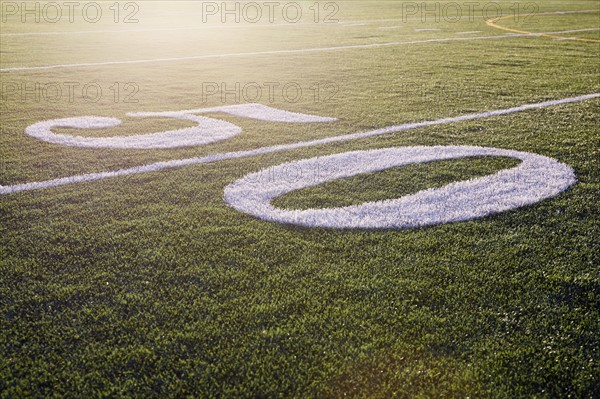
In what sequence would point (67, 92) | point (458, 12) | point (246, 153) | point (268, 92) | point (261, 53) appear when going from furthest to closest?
point (458, 12) → point (261, 53) → point (268, 92) → point (67, 92) → point (246, 153)

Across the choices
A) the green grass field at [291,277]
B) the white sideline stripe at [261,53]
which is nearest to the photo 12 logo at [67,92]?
the green grass field at [291,277]

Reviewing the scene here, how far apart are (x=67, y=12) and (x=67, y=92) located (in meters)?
12.4

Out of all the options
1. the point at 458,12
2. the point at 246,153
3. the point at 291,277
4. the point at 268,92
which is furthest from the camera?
the point at 458,12

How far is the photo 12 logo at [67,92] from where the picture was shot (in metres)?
5.26

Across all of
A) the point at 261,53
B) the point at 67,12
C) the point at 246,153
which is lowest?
the point at 246,153

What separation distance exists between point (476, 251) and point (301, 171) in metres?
1.25

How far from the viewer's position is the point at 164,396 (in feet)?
4.87

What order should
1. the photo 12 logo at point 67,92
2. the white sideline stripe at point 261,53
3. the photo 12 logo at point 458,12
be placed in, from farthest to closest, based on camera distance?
the photo 12 logo at point 458,12
the white sideline stripe at point 261,53
the photo 12 logo at point 67,92

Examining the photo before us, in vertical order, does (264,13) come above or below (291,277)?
above

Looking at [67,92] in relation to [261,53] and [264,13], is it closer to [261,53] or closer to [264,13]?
[261,53]

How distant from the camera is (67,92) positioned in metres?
5.61

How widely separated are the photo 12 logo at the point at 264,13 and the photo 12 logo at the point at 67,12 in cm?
237

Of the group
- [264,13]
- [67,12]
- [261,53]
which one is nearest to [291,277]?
[261,53]

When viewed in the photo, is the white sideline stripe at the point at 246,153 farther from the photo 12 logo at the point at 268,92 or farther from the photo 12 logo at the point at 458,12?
the photo 12 logo at the point at 458,12
